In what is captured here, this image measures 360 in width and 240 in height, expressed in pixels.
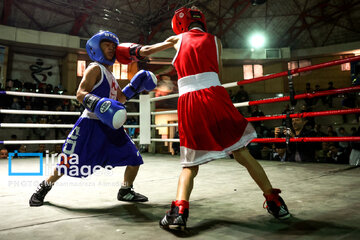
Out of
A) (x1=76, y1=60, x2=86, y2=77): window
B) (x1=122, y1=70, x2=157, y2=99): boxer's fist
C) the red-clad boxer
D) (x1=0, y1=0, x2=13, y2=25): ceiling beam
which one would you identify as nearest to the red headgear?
the red-clad boxer

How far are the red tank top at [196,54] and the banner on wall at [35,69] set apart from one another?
11347 millimetres

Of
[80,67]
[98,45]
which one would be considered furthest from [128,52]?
[80,67]

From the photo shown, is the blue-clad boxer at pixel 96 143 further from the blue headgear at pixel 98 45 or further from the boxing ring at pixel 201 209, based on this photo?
the boxing ring at pixel 201 209

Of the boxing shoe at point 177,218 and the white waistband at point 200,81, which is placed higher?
the white waistband at point 200,81

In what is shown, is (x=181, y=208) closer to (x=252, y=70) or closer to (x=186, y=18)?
(x=186, y=18)

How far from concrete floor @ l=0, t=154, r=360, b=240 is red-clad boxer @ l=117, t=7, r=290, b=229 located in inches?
6.0

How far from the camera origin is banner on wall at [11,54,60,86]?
1059 cm

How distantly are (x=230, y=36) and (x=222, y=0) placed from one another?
1751 millimetres

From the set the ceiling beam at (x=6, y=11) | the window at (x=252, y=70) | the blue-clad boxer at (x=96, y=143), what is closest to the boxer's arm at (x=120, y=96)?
the blue-clad boxer at (x=96, y=143)

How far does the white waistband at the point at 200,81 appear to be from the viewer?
4.34ft

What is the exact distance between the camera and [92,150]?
1.62 metres

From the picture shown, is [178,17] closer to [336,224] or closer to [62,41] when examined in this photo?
[336,224]

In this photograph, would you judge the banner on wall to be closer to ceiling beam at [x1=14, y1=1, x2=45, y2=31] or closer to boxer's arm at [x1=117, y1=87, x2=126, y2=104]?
ceiling beam at [x1=14, y1=1, x2=45, y2=31]

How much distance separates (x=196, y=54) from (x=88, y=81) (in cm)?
72
